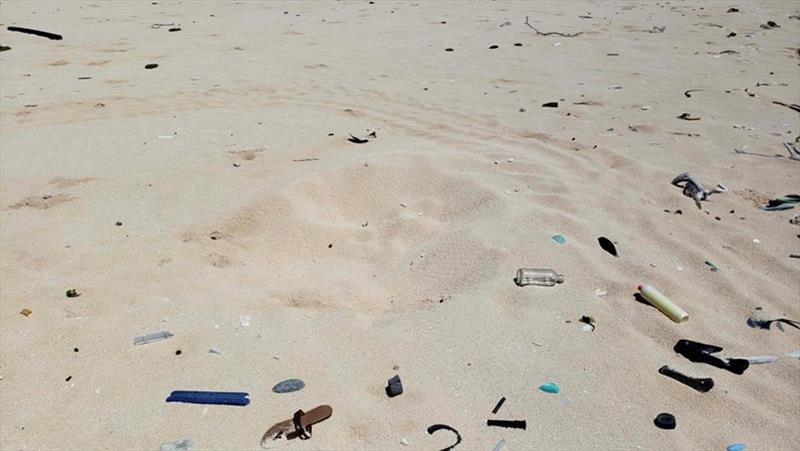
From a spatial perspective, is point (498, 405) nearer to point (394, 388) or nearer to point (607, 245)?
point (394, 388)

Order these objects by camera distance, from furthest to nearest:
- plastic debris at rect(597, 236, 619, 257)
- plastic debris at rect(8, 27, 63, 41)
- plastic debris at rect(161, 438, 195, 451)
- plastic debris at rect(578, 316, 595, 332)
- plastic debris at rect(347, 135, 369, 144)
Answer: plastic debris at rect(8, 27, 63, 41)
plastic debris at rect(347, 135, 369, 144)
plastic debris at rect(597, 236, 619, 257)
plastic debris at rect(578, 316, 595, 332)
plastic debris at rect(161, 438, 195, 451)

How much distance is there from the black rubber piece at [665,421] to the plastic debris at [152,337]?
1403mm

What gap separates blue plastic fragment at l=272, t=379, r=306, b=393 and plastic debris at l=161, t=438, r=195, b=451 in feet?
0.86

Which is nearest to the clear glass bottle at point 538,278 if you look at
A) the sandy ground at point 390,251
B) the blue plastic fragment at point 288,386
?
the sandy ground at point 390,251

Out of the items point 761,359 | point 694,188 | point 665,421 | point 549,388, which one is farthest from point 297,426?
point 694,188

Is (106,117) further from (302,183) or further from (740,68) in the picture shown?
(740,68)

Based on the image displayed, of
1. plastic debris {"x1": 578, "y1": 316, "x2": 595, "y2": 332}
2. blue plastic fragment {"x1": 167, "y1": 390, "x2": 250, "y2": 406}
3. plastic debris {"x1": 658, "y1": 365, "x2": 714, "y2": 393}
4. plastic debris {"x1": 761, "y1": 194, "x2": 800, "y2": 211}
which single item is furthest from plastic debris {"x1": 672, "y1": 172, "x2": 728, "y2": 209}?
blue plastic fragment {"x1": 167, "y1": 390, "x2": 250, "y2": 406}

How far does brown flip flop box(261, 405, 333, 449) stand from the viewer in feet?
5.24

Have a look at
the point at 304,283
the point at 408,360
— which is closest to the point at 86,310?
the point at 304,283

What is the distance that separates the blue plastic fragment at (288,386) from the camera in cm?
176

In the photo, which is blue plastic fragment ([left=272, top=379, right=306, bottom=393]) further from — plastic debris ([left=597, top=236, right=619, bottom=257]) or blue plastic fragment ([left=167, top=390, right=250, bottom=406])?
plastic debris ([left=597, top=236, right=619, bottom=257])

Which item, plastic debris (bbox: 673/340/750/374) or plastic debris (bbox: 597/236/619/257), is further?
plastic debris (bbox: 597/236/619/257)

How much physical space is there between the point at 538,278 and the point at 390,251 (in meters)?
0.60

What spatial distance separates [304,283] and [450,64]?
3.76 metres
